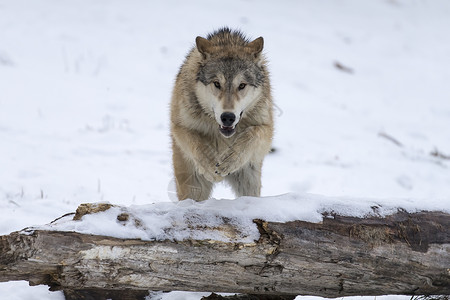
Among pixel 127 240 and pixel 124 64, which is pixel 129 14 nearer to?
pixel 124 64

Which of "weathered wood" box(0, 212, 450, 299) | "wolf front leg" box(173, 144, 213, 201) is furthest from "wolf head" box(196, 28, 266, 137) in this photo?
"weathered wood" box(0, 212, 450, 299)

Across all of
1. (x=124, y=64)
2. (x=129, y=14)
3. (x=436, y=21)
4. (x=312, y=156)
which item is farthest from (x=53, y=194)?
(x=436, y=21)

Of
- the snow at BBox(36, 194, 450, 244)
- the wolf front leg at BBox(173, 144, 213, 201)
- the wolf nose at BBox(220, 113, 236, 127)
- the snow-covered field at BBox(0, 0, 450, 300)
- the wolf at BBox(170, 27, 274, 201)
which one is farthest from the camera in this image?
the snow-covered field at BBox(0, 0, 450, 300)

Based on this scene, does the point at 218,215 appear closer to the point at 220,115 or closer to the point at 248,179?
the point at 220,115

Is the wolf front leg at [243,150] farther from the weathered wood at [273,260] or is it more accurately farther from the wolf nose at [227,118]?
the weathered wood at [273,260]

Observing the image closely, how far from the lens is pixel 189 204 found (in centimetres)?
405

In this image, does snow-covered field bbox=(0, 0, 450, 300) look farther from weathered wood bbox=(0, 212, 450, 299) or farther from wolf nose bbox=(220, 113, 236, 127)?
wolf nose bbox=(220, 113, 236, 127)

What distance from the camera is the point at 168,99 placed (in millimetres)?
10375

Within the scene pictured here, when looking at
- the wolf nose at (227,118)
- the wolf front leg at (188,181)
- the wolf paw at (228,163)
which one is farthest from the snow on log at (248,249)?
the wolf front leg at (188,181)

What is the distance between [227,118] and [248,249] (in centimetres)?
143

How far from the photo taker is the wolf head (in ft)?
15.0

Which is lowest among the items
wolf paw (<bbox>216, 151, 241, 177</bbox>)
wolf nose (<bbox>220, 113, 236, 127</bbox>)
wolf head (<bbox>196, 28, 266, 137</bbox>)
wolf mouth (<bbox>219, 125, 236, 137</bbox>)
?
wolf paw (<bbox>216, 151, 241, 177</bbox>)

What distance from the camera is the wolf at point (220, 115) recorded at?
15.6ft

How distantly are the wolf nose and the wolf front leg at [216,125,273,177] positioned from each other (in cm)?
44
